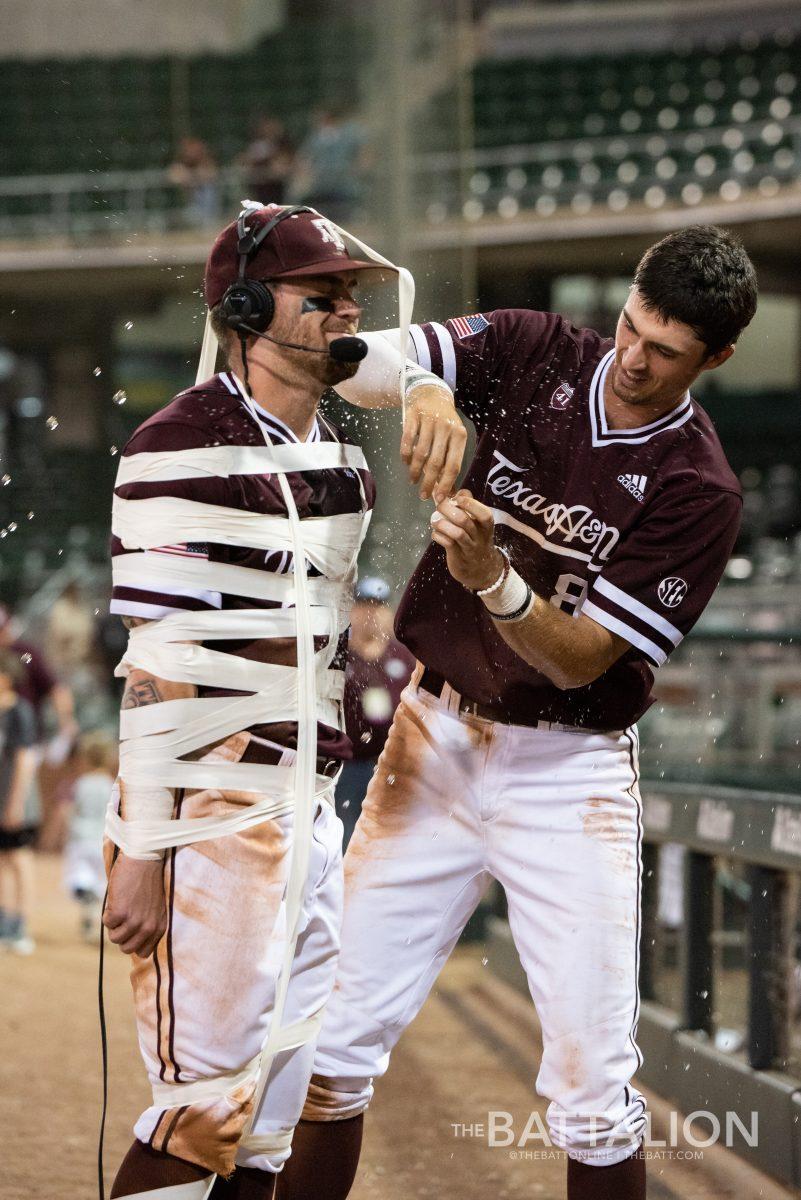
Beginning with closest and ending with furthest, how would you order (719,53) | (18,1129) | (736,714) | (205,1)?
(18,1129)
(736,714)
(205,1)
(719,53)

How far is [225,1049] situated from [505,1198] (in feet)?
4.58

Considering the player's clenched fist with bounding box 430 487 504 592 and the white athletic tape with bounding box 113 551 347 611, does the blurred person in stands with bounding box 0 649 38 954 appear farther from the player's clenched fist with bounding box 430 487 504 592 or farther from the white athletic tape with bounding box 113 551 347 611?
the player's clenched fist with bounding box 430 487 504 592

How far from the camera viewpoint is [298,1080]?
234cm

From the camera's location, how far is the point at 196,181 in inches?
462

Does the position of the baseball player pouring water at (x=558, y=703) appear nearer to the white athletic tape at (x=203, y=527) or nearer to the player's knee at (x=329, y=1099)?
the player's knee at (x=329, y=1099)

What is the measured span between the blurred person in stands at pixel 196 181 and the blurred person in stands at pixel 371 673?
30.5 feet

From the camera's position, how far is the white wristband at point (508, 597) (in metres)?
2.33

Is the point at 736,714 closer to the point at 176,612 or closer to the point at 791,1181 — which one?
the point at 791,1181

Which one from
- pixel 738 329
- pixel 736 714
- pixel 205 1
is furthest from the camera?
pixel 205 1

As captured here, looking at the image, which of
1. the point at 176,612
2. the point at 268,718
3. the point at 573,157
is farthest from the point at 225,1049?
the point at 573,157

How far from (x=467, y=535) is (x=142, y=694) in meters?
0.56

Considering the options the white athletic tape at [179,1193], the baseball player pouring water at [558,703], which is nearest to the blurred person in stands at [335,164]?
the baseball player pouring water at [558,703]

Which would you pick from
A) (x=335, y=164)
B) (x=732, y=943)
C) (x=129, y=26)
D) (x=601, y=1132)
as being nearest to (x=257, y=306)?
(x=601, y=1132)

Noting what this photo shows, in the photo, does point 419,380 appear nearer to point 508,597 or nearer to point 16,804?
point 508,597
